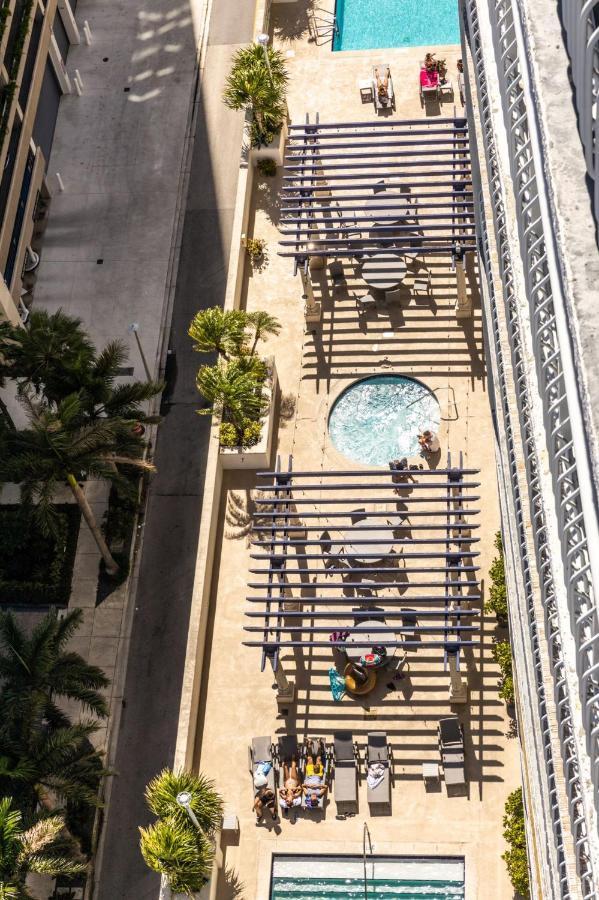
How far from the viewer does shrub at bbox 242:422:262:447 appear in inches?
1618

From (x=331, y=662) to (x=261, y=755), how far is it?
3525 millimetres

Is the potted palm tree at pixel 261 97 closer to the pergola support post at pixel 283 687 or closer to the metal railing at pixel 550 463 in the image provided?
the metal railing at pixel 550 463

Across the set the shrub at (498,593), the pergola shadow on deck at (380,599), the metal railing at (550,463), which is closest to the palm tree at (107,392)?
the pergola shadow on deck at (380,599)

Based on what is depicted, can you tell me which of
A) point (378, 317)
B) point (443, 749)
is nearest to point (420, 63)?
point (378, 317)

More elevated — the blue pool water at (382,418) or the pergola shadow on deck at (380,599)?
the blue pool water at (382,418)

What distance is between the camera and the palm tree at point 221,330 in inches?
1652

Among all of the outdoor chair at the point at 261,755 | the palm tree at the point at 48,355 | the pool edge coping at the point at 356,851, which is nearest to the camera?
the pool edge coping at the point at 356,851

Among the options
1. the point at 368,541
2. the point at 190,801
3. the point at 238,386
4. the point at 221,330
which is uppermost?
the point at 221,330

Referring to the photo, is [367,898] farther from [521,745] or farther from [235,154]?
[235,154]

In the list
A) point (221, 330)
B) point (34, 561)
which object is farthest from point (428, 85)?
point (34, 561)

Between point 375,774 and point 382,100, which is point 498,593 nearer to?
point 375,774

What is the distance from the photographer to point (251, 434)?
41.1m

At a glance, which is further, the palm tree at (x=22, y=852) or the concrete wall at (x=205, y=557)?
the concrete wall at (x=205, y=557)

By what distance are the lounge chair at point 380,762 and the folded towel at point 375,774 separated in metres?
0.04
